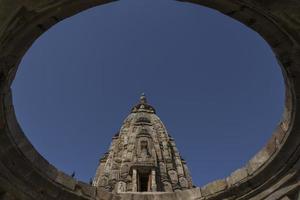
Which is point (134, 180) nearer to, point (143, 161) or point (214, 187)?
point (143, 161)

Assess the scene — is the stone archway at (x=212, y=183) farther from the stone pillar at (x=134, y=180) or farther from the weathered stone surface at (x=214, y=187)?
the stone pillar at (x=134, y=180)

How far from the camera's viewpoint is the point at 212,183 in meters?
8.84

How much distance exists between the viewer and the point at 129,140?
3525 centimetres

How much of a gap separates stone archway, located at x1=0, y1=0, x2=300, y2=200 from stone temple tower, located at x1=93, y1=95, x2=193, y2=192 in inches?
587

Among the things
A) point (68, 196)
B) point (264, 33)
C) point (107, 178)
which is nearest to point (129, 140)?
point (107, 178)

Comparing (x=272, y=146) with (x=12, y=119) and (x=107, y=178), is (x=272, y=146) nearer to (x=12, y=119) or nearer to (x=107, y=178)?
(x=12, y=119)

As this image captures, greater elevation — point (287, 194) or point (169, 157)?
point (169, 157)

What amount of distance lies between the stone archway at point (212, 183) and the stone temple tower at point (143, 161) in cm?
1490

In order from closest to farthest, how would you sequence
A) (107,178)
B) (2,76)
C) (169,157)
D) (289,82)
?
(2,76) → (289,82) → (107,178) → (169,157)

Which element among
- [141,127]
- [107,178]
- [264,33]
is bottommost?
[264,33]

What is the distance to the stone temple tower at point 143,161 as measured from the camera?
25.2 m

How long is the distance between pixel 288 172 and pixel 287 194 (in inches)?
16.9

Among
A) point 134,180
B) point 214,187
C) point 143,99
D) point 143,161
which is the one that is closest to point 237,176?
point 214,187

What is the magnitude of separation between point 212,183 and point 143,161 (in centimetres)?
1779
